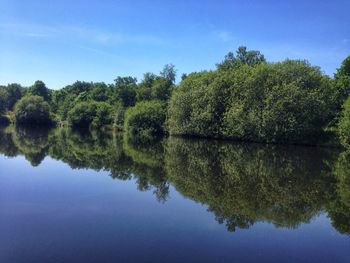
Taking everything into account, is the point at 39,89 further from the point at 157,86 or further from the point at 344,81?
the point at 344,81

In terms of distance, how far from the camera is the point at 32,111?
99.4 meters

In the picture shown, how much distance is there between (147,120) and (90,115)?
103 feet

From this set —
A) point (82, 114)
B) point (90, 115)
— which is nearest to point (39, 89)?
point (82, 114)

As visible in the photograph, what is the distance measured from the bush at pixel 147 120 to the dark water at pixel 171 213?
45.9 meters

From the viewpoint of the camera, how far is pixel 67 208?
49.3ft

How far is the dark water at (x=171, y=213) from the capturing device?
34.8 ft

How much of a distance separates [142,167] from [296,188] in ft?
37.5

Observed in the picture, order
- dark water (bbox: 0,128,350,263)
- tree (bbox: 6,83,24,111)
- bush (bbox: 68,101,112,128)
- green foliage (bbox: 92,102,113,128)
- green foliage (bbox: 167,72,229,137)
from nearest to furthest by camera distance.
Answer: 1. dark water (bbox: 0,128,350,263)
2. green foliage (bbox: 167,72,229,137)
3. green foliage (bbox: 92,102,113,128)
4. bush (bbox: 68,101,112,128)
5. tree (bbox: 6,83,24,111)

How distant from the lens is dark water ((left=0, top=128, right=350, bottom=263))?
34.8 feet

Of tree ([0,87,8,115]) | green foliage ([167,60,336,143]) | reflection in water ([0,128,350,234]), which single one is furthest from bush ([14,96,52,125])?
reflection in water ([0,128,350,234])

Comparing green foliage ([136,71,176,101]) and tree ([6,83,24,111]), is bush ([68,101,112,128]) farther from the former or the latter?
tree ([6,83,24,111])

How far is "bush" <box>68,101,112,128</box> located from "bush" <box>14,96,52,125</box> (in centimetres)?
730

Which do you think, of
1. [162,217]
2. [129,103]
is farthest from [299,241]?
[129,103]

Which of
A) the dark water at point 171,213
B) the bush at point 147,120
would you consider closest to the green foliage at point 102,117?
the bush at point 147,120
